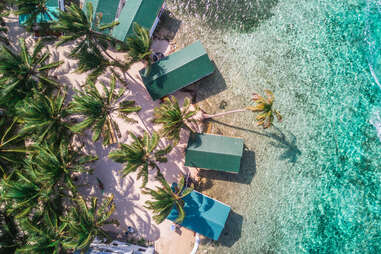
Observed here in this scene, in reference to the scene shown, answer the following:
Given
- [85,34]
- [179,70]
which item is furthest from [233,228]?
[85,34]

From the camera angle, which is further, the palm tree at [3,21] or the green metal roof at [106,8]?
the green metal roof at [106,8]

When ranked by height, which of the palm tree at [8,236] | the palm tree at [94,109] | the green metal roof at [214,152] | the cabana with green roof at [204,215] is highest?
the palm tree at [94,109]

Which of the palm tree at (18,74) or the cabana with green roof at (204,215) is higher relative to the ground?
the palm tree at (18,74)

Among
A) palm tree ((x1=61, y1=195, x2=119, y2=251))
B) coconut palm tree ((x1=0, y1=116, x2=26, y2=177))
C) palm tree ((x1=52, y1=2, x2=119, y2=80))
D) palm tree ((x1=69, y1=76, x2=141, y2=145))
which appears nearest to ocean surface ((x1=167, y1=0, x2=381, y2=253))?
palm tree ((x1=69, y1=76, x2=141, y2=145))

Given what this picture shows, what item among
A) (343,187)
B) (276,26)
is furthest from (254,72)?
(343,187)

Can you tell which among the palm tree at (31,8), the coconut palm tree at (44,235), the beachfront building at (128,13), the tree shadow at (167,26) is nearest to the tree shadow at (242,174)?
the coconut palm tree at (44,235)

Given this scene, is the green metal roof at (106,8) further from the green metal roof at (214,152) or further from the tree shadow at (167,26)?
the green metal roof at (214,152)
